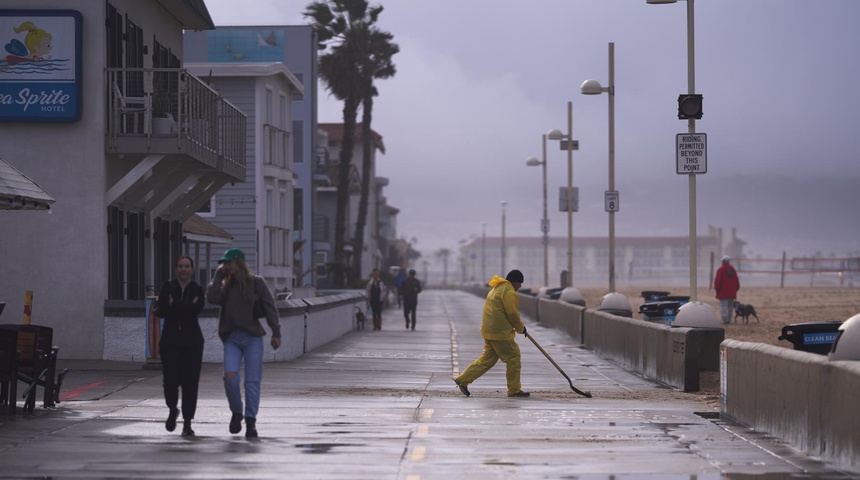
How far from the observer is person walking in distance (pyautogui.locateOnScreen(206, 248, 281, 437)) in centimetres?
1203

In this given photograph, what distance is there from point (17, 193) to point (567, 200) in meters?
37.8

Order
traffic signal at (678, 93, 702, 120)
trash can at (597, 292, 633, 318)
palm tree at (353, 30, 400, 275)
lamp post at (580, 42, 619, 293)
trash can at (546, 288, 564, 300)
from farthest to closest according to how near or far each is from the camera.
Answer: palm tree at (353, 30, 400, 275)
trash can at (546, 288, 564, 300)
lamp post at (580, 42, 619, 293)
trash can at (597, 292, 633, 318)
traffic signal at (678, 93, 702, 120)

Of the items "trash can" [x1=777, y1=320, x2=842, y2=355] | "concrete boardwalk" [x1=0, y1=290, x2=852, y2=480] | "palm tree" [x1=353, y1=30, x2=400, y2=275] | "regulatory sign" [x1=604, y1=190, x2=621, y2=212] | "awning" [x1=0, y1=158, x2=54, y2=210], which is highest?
"palm tree" [x1=353, y1=30, x2=400, y2=275]

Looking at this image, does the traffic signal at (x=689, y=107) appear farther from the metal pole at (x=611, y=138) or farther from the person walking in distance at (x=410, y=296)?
the person walking in distance at (x=410, y=296)

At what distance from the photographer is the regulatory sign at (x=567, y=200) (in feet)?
165

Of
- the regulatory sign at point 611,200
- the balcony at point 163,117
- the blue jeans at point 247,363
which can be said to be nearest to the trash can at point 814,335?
the blue jeans at point 247,363

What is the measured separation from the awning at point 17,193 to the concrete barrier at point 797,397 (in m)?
7.84

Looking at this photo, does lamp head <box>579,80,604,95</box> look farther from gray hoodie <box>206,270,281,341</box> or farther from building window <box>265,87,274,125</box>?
gray hoodie <box>206,270,281,341</box>

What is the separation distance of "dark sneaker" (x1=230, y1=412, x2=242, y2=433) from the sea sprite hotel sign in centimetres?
1122

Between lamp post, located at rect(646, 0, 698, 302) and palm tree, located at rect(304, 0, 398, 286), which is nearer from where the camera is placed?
lamp post, located at rect(646, 0, 698, 302)

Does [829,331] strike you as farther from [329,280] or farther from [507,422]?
[329,280]

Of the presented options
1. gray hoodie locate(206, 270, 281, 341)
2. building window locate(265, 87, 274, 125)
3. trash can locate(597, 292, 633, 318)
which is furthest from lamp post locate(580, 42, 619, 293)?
gray hoodie locate(206, 270, 281, 341)

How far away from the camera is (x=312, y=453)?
431 inches

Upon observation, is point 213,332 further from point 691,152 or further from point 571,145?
point 571,145
